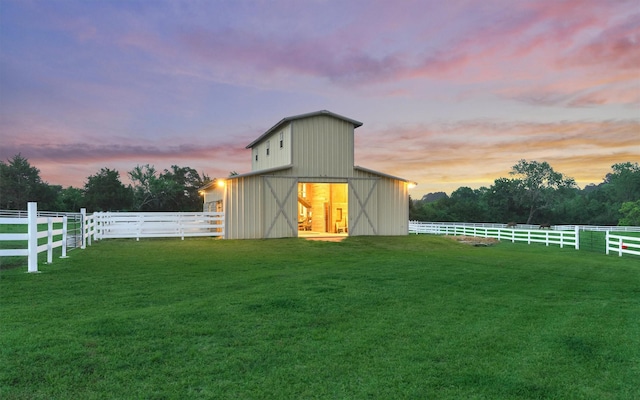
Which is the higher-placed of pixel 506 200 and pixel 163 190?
pixel 163 190

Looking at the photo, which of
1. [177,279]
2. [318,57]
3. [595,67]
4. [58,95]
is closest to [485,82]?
[595,67]

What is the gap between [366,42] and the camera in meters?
17.6

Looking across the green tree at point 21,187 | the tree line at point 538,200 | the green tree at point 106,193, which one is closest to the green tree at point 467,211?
the tree line at point 538,200

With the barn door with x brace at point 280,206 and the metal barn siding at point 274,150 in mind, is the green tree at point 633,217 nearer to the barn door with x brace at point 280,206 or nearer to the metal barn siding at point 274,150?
the metal barn siding at point 274,150

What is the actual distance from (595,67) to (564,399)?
19.7 metres

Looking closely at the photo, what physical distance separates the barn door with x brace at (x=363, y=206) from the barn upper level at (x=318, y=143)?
3.10 ft

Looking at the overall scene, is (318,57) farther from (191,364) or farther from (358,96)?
(191,364)

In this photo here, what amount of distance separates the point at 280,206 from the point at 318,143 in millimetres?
3668

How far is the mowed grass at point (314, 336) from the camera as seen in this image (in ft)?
11.1

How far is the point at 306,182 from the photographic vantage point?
20.2m

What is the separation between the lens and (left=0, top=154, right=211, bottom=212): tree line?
5212 centimetres

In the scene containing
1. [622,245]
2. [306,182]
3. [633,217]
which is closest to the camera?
[622,245]

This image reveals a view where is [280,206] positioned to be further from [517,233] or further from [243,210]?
[517,233]

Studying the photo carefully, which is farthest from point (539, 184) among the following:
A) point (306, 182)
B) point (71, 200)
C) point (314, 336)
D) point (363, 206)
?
point (314, 336)
